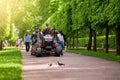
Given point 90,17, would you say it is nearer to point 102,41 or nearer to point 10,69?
point 102,41

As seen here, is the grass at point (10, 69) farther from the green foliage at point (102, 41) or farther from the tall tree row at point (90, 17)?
the green foliage at point (102, 41)

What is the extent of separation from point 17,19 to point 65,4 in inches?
294

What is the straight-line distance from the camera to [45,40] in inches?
1216

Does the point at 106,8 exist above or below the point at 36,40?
above

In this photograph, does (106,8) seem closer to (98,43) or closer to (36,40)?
(36,40)

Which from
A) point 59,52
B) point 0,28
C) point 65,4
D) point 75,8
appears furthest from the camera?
point 65,4

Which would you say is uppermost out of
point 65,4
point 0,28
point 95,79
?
point 65,4

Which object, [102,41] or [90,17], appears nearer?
[90,17]

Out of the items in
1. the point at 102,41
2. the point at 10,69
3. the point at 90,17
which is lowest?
the point at 10,69

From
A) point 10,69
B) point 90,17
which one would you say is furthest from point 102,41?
point 10,69

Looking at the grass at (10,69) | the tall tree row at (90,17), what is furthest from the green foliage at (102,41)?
the grass at (10,69)

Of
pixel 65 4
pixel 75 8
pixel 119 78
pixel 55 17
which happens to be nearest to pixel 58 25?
pixel 55 17

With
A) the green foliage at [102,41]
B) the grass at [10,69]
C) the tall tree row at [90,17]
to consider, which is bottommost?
the grass at [10,69]

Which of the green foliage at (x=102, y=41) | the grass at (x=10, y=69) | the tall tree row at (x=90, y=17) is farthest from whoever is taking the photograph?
the green foliage at (x=102, y=41)
